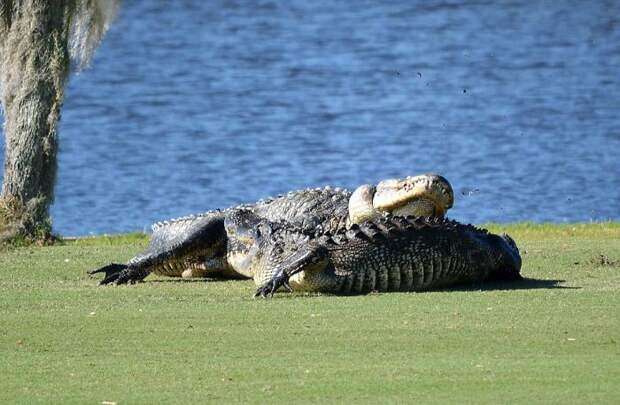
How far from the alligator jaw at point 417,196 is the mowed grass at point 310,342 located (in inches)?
33.4

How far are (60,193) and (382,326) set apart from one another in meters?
21.4

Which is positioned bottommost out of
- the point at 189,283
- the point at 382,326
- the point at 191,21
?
the point at 191,21

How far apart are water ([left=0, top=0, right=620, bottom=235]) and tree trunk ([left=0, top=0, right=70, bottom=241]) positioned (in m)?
9.78

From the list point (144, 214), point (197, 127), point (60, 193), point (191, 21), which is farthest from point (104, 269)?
point (191, 21)

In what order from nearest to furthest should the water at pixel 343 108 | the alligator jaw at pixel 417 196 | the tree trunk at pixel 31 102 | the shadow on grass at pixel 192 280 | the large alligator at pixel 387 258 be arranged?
the large alligator at pixel 387 258 < the alligator jaw at pixel 417 196 < the shadow on grass at pixel 192 280 < the tree trunk at pixel 31 102 < the water at pixel 343 108

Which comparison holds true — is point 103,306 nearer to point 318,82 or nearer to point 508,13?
point 318,82

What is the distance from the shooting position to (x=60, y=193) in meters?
30.6

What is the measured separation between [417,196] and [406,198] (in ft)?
0.34

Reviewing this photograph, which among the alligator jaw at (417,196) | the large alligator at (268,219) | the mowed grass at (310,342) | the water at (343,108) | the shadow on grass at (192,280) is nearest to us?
the mowed grass at (310,342)

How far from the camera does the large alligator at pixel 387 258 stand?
11.6m

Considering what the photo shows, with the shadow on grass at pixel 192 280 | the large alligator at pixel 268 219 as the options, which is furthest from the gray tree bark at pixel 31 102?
the shadow on grass at pixel 192 280

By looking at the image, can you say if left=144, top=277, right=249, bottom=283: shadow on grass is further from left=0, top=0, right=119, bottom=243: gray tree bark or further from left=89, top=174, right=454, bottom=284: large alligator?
left=0, top=0, right=119, bottom=243: gray tree bark

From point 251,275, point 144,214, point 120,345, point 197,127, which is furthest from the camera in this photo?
point 197,127

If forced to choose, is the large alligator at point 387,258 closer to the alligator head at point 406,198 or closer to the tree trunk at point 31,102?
the alligator head at point 406,198
